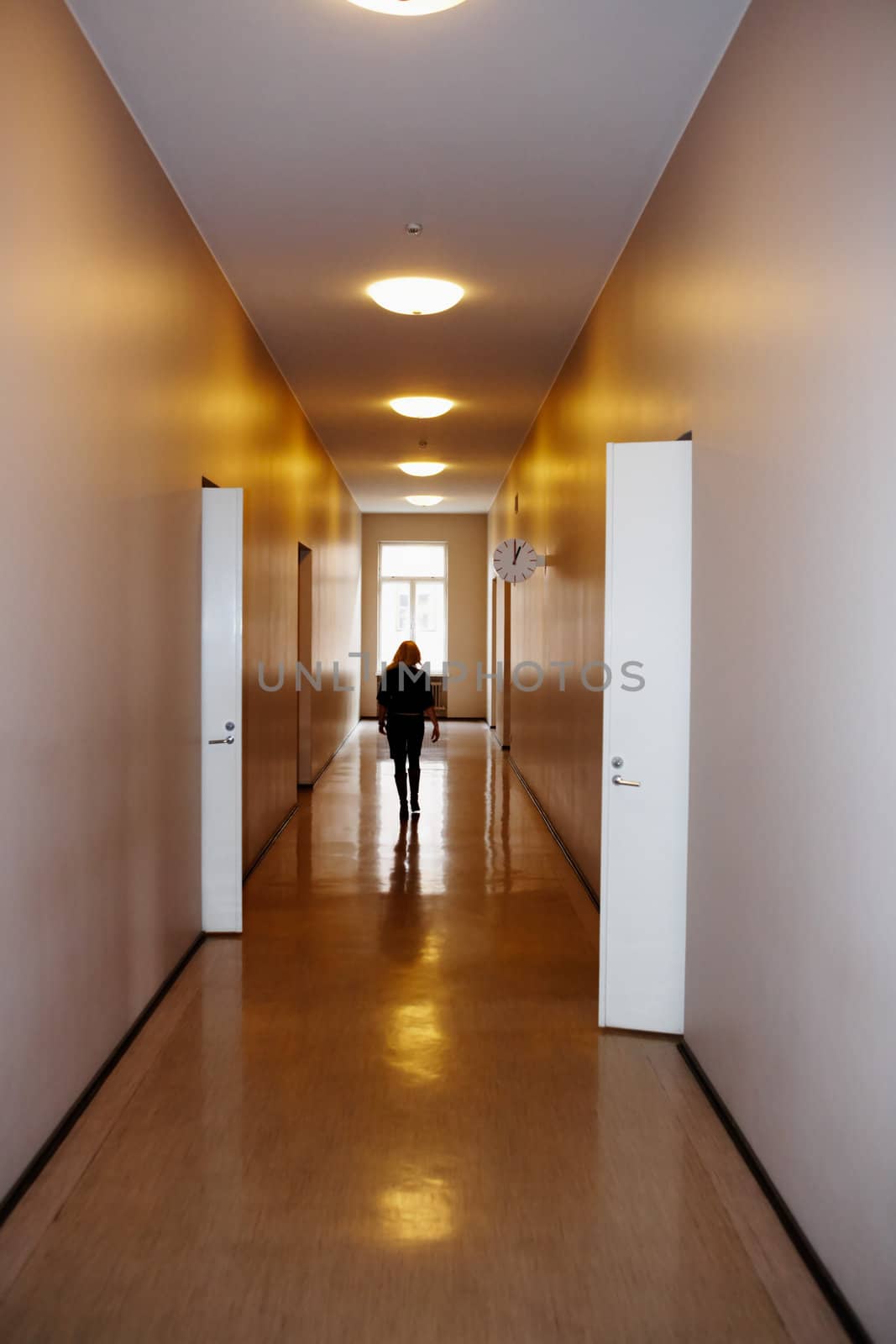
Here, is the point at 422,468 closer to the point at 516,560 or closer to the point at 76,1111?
the point at 516,560

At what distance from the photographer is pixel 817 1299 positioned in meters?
2.37

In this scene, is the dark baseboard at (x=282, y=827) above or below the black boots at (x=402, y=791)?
below

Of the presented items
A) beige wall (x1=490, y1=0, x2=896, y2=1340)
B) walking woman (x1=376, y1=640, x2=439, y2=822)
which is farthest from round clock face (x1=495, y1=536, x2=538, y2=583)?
beige wall (x1=490, y1=0, x2=896, y2=1340)

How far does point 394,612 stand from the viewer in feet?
56.6

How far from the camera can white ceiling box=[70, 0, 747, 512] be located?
3285 mm

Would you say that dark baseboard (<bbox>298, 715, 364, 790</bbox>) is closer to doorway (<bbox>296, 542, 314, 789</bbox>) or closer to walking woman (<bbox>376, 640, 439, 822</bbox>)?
doorway (<bbox>296, 542, 314, 789</bbox>)

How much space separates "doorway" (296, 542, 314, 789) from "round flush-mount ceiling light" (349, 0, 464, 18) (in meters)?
6.55

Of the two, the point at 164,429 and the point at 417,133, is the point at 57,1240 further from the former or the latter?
the point at 417,133

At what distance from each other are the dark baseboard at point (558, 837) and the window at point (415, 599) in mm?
5981

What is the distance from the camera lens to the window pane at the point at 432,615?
56.5 ft

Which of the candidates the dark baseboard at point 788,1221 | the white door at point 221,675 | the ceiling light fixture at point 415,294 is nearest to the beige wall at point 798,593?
the dark baseboard at point 788,1221

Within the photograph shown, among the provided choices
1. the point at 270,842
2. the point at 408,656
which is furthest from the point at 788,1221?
the point at 408,656

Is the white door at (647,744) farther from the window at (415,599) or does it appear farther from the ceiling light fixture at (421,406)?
the window at (415,599)

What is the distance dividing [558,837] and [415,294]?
3.93m
